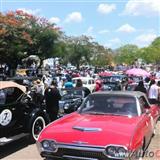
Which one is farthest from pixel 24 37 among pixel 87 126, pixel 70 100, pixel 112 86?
pixel 87 126

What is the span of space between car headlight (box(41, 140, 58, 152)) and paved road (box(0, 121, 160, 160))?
130 centimetres

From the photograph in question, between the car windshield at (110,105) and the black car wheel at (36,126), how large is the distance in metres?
1.74

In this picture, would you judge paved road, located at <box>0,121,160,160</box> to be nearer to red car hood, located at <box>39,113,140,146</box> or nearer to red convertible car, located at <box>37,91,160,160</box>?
red convertible car, located at <box>37,91,160,160</box>

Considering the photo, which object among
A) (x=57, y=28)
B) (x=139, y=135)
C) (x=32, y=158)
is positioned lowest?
(x=32, y=158)

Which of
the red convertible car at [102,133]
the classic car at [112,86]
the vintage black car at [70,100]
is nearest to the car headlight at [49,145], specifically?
the red convertible car at [102,133]

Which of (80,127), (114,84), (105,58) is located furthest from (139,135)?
(105,58)

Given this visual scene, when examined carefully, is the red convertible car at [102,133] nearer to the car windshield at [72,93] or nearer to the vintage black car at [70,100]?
the vintage black car at [70,100]

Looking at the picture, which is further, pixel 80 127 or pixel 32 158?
pixel 32 158

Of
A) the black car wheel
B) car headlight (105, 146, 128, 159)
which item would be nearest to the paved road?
the black car wheel

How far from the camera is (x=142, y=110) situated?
315 inches

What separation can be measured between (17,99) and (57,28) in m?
34.9

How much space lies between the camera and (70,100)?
13.9 m

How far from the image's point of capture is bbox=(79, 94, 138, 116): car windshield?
7844 millimetres

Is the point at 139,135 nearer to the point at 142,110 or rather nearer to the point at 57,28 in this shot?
the point at 142,110
